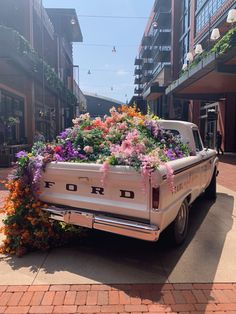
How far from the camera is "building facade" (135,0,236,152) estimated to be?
14266 mm

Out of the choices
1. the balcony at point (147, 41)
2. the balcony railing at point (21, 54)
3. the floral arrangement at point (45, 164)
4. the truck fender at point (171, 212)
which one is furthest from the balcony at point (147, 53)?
the truck fender at point (171, 212)

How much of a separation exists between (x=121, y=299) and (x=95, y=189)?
134cm

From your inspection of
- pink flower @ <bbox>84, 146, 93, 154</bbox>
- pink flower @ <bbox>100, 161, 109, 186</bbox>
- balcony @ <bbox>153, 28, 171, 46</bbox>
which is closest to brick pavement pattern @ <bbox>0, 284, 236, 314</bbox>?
pink flower @ <bbox>100, 161, 109, 186</bbox>

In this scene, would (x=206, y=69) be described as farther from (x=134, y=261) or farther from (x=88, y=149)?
(x=134, y=261)

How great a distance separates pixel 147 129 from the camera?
5363 mm

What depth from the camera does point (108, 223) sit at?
3893mm

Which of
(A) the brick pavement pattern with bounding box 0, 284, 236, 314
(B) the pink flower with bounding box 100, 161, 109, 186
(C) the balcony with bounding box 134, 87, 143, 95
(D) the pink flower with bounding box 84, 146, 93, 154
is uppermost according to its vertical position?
(C) the balcony with bounding box 134, 87, 143, 95

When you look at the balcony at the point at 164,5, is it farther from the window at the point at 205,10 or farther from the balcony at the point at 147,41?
the window at the point at 205,10

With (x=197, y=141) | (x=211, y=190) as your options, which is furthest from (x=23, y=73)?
(x=197, y=141)

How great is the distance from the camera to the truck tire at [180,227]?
4.48 metres

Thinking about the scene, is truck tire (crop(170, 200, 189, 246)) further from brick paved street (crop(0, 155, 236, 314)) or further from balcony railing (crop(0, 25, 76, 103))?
balcony railing (crop(0, 25, 76, 103))

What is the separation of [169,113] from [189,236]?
3322 centimetres

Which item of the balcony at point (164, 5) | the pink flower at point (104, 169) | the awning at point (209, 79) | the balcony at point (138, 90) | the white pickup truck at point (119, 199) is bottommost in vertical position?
the white pickup truck at point (119, 199)

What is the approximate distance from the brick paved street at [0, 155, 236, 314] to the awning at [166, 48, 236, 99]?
11.0 m
